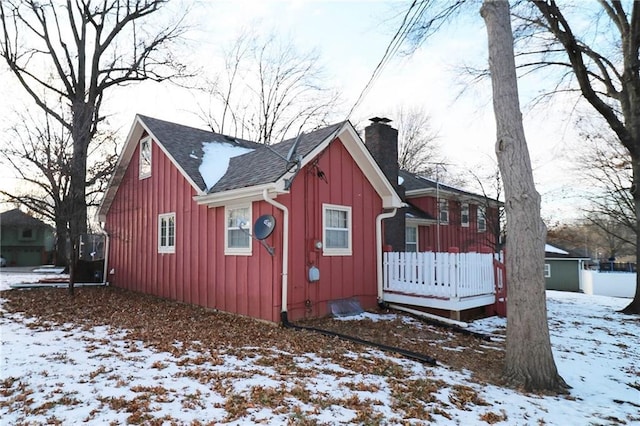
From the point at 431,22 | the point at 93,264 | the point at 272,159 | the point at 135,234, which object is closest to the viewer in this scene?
the point at 431,22

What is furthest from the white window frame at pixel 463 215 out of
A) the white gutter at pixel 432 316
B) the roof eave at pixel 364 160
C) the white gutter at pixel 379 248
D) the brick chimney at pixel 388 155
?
the white gutter at pixel 432 316

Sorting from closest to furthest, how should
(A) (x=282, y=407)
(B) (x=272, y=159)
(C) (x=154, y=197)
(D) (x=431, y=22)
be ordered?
(A) (x=282, y=407)
(D) (x=431, y=22)
(B) (x=272, y=159)
(C) (x=154, y=197)

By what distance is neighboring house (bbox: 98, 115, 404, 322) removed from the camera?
328 inches

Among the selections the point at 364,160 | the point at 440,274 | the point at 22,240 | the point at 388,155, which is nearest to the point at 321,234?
the point at 364,160

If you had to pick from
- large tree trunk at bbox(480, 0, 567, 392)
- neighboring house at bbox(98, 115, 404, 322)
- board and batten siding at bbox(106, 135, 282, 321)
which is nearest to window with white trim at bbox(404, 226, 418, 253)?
neighboring house at bbox(98, 115, 404, 322)

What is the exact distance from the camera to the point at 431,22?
7801 millimetres

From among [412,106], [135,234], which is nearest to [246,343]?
[135,234]

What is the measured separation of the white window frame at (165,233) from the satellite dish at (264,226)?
386 cm

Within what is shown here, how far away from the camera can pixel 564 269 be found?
26062mm

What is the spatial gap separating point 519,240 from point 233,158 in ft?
27.4

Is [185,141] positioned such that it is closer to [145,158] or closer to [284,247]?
[145,158]

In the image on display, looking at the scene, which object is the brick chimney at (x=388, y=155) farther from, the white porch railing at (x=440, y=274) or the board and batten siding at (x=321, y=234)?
the white porch railing at (x=440, y=274)

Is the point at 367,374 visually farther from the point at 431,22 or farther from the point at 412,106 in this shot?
the point at 412,106

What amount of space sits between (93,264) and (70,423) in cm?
1235
